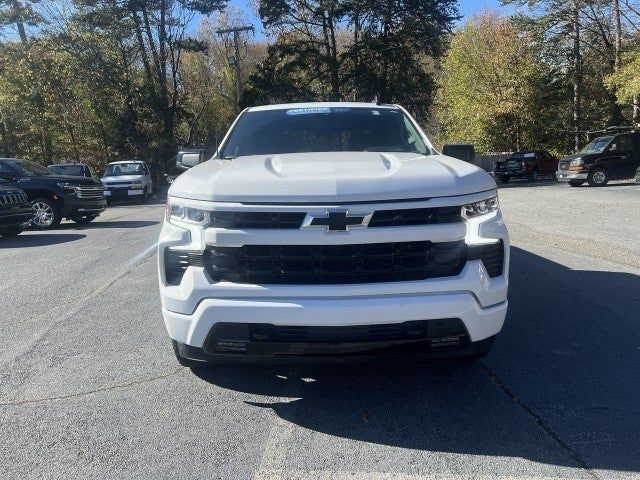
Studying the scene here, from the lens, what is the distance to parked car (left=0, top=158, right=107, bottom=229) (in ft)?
45.0

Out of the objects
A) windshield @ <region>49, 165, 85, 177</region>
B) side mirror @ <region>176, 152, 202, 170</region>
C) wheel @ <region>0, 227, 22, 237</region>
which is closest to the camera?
side mirror @ <region>176, 152, 202, 170</region>

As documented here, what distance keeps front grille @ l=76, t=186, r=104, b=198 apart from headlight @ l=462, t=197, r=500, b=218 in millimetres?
12674

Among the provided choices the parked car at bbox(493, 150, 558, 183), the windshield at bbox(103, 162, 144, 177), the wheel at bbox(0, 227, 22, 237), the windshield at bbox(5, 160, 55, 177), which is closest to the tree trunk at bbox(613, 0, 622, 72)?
the parked car at bbox(493, 150, 558, 183)

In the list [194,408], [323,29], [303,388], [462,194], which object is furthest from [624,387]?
[323,29]

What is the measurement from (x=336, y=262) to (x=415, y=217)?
52 cm

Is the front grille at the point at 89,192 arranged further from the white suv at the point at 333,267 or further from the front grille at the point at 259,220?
the front grille at the point at 259,220

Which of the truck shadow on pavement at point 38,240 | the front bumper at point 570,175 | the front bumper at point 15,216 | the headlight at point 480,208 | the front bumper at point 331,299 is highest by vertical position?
the headlight at point 480,208

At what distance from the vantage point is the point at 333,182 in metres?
3.35

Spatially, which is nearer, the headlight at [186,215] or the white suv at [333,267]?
the white suv at [333,267]

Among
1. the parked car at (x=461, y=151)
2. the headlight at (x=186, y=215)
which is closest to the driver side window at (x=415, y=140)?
the parked car at (x=461, y=151)

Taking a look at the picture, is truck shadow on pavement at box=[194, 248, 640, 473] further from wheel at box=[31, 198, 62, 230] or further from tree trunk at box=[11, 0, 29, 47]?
tree trunk at box=[11, 0, 29, 47]

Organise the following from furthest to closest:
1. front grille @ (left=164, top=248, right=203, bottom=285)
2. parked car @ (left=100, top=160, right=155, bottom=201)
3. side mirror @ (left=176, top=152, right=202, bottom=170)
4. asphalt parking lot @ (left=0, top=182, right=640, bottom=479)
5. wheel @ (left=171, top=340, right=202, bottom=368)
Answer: parked car @ (left=100, top=160, right=155, bottom=201) → side mirror @ (left=176, top=152, right=202, bottom=170) → wheel @ (left=171, top=340, right=202, bottom=368) → front grille @ (left=164, top=248, right=203, bottom=285) → asphalt parking lot @ (left=0, top=182, right=640, bottom=479)

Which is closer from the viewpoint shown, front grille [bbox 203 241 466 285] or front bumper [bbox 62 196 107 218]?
front grille [bbox 203 241 466 285]

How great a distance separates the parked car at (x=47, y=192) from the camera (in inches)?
540
